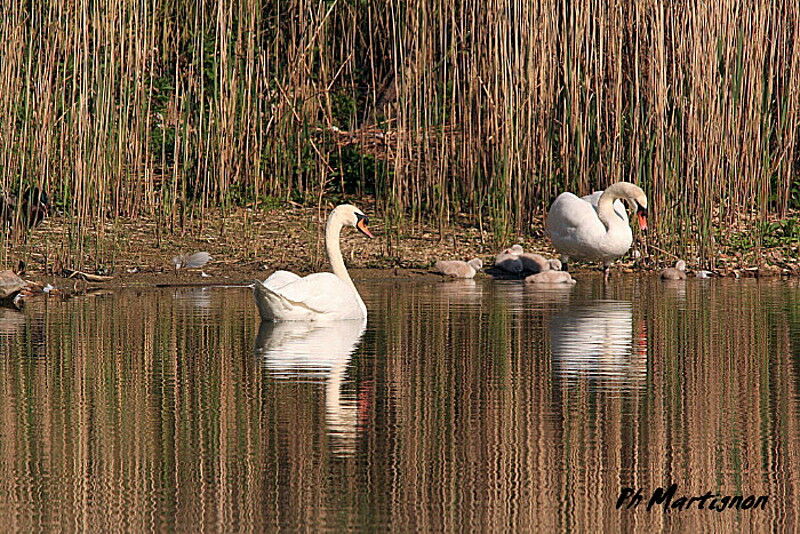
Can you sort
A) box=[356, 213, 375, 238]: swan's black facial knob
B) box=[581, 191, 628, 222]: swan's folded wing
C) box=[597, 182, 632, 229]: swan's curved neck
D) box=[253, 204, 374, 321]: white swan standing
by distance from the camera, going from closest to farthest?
1. box=[253, 204, 374, 321]: white swan standing
2. box=[356, 213, 375, 238]: swan's black facial knob
3. box=[597, 182, 632, 229]: swan's curved neck
4. box=[581, 191, 628, 222]: swan's folded wing

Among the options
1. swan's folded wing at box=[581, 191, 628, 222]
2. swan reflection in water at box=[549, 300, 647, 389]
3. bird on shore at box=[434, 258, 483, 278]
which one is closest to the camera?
swan reflection in water at box=[549, 300, 647, 389]

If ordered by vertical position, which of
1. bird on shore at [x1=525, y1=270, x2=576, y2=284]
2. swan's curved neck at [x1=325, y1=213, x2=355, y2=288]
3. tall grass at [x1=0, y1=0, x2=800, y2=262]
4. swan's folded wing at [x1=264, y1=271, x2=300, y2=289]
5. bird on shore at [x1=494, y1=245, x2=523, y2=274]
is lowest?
bird on shore at [x1=525, y1=270, x2=576, y2=284]

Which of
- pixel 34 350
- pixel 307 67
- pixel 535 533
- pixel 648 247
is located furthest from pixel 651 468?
pixel 307 67

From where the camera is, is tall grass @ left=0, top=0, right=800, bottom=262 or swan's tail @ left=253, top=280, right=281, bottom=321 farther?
tall grass @ left=0, top=0, right=800, bottom=262

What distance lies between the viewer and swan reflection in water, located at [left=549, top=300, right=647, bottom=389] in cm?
766

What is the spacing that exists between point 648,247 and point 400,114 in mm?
2912

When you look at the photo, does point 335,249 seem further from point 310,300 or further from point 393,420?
point 393,420

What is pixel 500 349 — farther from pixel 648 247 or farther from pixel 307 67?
pixel 307 67

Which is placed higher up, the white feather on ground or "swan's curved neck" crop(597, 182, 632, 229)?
Answer: "swan's curved neck" crop(597, 182, 632, 229)

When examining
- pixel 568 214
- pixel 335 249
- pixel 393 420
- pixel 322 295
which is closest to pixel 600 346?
pixel 322 295

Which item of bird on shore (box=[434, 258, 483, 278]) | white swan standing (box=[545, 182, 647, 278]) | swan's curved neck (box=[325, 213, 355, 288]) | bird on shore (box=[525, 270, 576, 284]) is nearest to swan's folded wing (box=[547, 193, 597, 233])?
white swan standing (box=[545, 182, 647, 278])

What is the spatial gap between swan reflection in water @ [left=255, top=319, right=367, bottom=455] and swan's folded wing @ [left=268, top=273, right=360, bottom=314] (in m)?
0.13

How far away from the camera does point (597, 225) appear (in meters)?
14.6

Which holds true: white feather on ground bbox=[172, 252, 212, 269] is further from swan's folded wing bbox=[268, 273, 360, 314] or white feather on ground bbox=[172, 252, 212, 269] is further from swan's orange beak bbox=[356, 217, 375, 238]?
swan's folded wing bbox=[268, 273, 360, 314]
